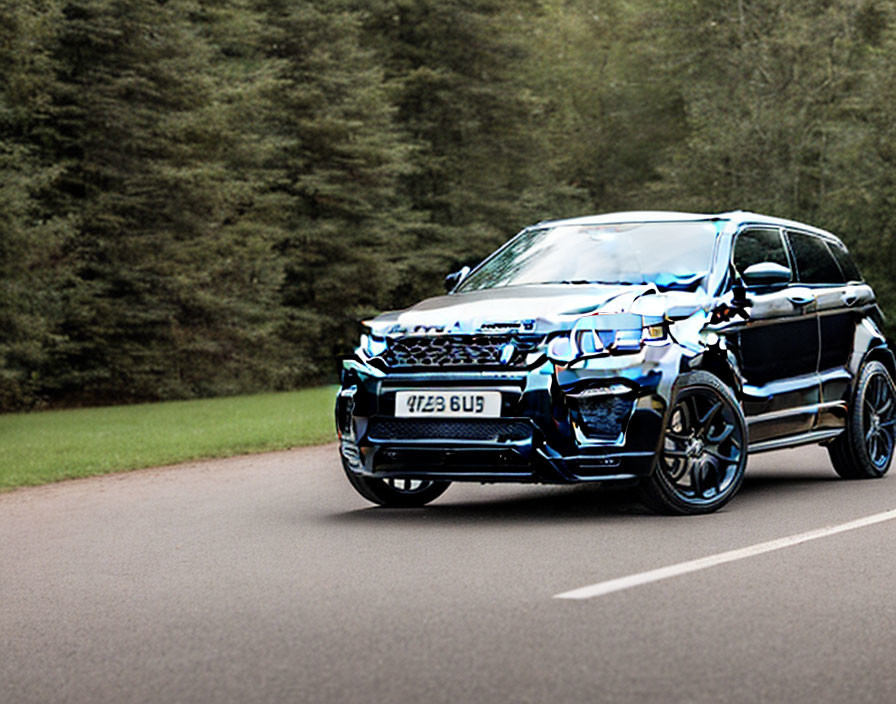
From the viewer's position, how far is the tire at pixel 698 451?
9175 millimetres

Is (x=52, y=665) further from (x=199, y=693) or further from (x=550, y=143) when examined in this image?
(x=550, y=143)

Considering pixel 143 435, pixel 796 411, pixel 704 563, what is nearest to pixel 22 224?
pixel 143 435

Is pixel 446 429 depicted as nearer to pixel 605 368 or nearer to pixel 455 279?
pixel 605 368

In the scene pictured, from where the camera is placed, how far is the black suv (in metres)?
8.90

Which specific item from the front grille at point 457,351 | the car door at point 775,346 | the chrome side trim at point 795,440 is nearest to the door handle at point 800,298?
the car door at point 775,346

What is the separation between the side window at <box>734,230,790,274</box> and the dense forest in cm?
1779

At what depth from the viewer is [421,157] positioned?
49.2 m

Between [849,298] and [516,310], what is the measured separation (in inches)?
137

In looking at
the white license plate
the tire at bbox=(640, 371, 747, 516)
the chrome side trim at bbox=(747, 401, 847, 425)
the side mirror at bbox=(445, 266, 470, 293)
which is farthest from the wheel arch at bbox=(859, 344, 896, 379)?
the white license plate

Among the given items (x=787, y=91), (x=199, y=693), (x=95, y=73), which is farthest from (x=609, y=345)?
(x=787, y=91)

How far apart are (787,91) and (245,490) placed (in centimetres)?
4286

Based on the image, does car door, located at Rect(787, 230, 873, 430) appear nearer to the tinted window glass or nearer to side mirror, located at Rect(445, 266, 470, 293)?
the tinted window glass

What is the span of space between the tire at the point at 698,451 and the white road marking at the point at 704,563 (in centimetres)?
83

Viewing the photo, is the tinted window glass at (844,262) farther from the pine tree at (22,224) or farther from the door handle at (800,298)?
the pine tree at (22,224)
